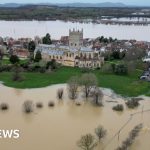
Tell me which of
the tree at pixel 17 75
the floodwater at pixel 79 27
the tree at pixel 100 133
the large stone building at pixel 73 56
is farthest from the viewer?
the floodwater at pixel 79 27

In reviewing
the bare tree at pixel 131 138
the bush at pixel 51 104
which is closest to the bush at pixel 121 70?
the bush at pixel 51 104

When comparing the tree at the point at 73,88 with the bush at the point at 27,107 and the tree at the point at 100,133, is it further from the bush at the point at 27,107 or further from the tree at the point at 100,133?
the tree at the point at 100,133

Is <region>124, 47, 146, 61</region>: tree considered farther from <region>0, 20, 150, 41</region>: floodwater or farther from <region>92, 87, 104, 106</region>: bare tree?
<region>0, 20, 150, 41</region>: floodwater

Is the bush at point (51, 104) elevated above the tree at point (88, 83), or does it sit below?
below

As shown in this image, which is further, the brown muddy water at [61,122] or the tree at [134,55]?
the tree at [134,55]

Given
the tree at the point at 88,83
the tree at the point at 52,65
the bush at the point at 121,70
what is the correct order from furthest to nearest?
the tree at the point at 52,65, the bush at the point at 121,70, the tree at the point at 88,83

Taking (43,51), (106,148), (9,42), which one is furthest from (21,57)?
(106,148)

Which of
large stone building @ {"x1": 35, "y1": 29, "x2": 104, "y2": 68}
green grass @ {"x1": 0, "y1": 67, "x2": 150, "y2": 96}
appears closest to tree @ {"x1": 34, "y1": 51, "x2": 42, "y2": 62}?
large stone building @ {"x1": 35, "y1": 29, "x2": 104, "y2": 68}
